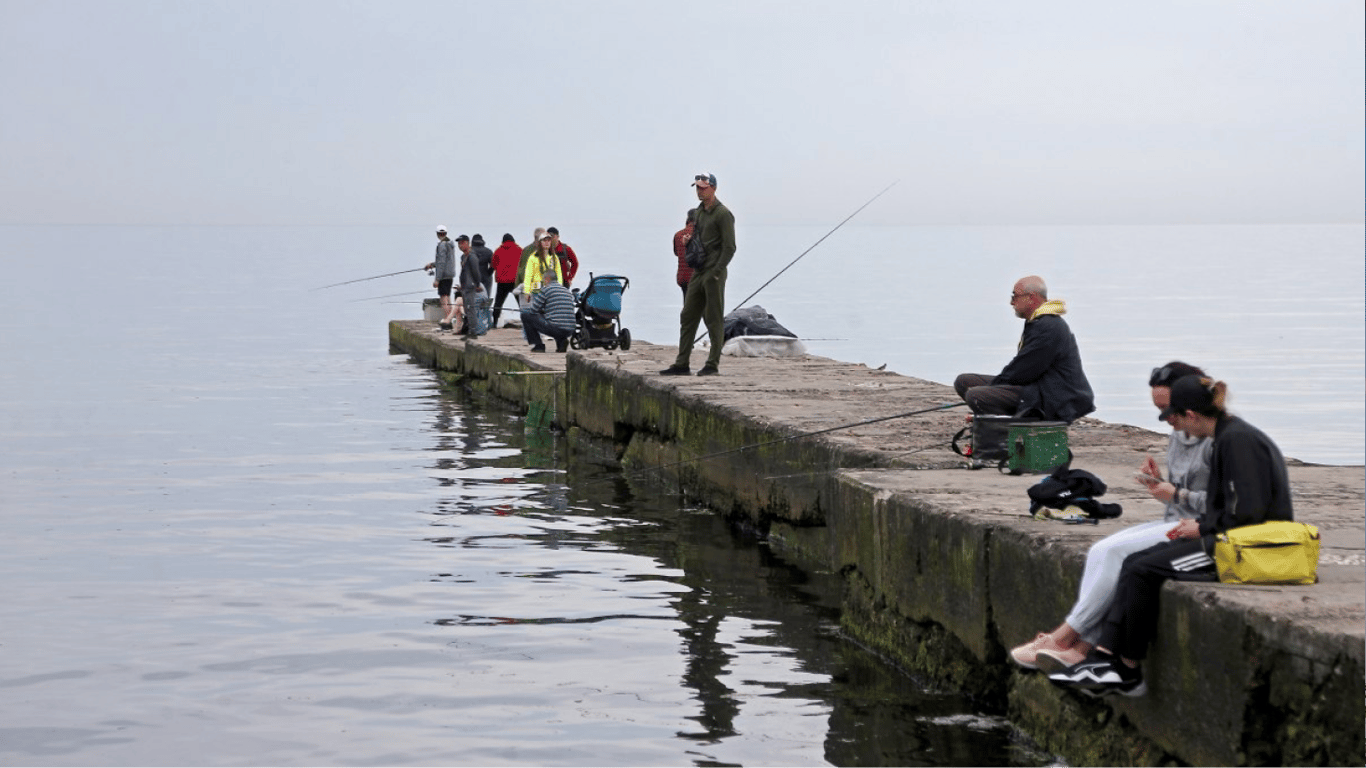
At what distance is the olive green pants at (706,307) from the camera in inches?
543

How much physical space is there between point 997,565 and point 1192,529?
1.19 metres

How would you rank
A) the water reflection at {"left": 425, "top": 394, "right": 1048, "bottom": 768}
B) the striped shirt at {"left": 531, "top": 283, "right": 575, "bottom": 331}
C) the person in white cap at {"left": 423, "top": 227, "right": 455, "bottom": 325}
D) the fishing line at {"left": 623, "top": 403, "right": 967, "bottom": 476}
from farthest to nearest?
the person in white cap at {"left": 423, "top": 227, "right": 455, "bottom": 325}
the striped shirt at {"left": 531, "top": 283, "right": 575, "bottom": 331}
the fishing line at {"left": 623, "top": 403, "right": 967, "bottom": 476}
the water reflection at {"left": 425, "top": 394, "right": 1048, "bottom": 768}

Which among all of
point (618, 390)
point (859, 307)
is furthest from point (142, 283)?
point (618, 390)

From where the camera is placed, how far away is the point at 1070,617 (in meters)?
5.64

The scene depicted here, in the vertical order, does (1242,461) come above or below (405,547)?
above

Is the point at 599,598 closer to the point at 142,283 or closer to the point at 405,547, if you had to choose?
the point at 405,547

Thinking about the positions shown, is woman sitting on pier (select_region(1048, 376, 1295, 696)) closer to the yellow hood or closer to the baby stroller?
the yellow hood

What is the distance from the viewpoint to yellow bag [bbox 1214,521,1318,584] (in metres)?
5.27

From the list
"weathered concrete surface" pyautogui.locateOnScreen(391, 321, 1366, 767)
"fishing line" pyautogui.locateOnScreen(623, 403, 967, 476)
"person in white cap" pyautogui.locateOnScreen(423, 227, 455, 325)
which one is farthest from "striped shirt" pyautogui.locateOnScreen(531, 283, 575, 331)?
"person in white cap" pyautogui.locateOnScreen(423, 227, 455, 325)

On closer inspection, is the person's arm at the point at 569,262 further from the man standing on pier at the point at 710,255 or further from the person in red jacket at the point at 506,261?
→ the man standing on pier at the point at 710,255

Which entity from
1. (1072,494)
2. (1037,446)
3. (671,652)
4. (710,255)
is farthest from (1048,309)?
(710,255)

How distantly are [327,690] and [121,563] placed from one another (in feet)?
11.4

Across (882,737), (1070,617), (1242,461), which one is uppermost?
(1242,461)

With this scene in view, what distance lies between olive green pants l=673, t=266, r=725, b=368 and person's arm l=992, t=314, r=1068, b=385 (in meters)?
5.09
